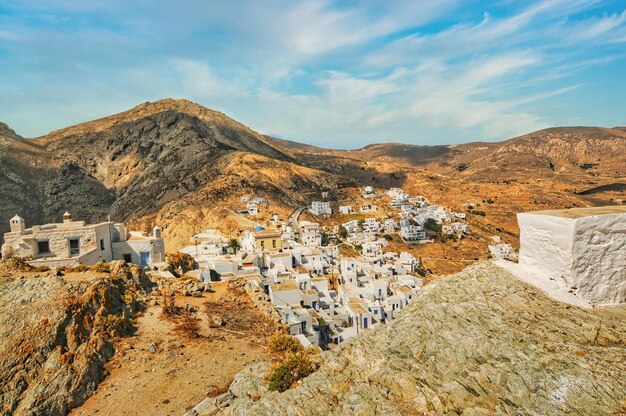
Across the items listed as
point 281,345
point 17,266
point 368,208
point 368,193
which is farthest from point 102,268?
point 368,193

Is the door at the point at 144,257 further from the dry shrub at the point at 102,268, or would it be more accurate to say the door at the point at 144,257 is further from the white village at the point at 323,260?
the dry shrub at the point at 102,268

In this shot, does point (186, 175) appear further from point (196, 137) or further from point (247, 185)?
point (196, 137)

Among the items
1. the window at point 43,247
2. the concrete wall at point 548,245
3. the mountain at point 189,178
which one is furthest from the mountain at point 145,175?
the concrete wall at point 548,245

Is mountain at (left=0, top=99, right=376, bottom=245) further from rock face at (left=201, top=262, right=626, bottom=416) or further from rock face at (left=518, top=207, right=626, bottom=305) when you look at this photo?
rock face at (left=518, top=207, right=626, bottom=305)

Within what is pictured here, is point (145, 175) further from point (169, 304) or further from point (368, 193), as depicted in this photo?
point (169, 304)

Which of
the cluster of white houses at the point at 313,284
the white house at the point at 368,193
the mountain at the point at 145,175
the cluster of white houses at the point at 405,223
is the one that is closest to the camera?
the cluster of white houses at the point at 313,284
